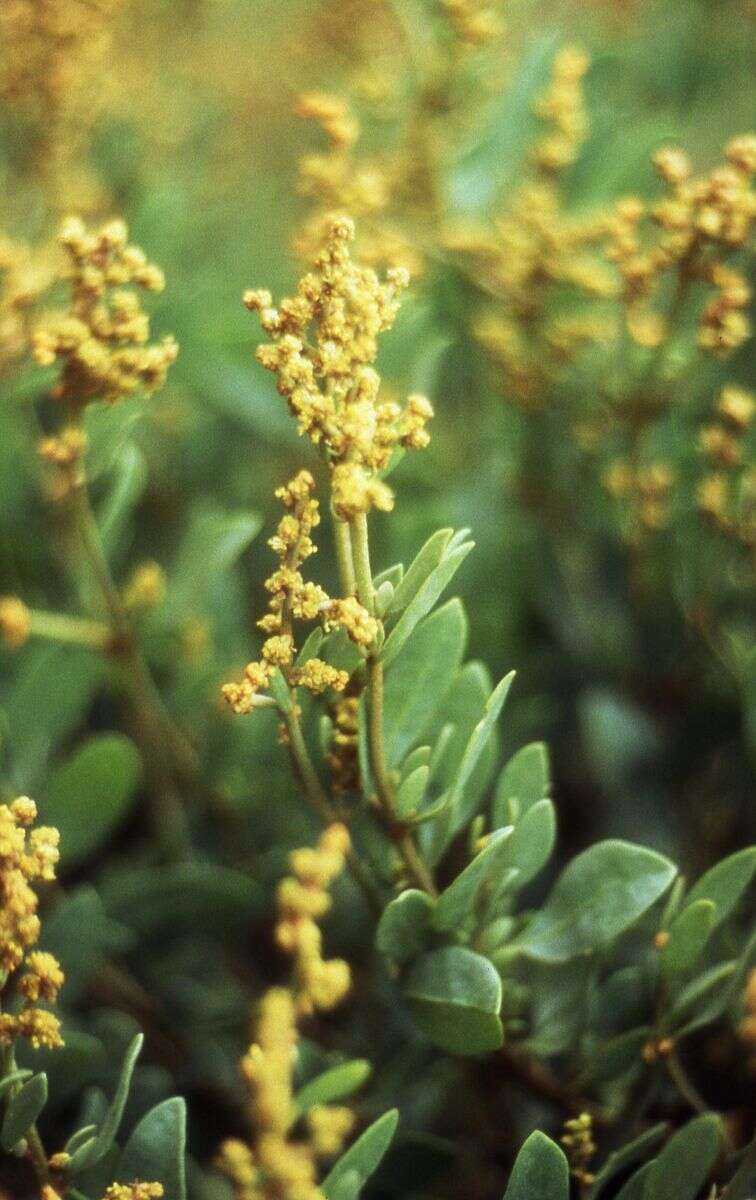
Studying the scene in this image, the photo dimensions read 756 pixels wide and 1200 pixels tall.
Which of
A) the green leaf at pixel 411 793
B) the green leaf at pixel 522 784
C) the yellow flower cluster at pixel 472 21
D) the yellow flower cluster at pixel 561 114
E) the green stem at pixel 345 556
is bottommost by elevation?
the green leaf at pixel 522 784

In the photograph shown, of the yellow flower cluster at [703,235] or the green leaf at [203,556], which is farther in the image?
the green leaf at [203,556]

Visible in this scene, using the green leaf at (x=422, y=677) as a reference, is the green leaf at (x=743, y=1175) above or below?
below

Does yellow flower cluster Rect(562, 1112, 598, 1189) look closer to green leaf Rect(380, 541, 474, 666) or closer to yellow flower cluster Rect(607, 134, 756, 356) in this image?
green leaf Rect(380, 541, 474, 666)

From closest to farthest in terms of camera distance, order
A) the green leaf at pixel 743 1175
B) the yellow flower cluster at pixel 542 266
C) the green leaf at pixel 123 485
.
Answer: the green leaf at pixel 743 1175 → the green leaf at pixel 123 485 → the yellow flower cluster at pixel 542 266

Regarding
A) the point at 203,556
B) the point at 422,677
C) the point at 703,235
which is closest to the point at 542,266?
the point at 703,235

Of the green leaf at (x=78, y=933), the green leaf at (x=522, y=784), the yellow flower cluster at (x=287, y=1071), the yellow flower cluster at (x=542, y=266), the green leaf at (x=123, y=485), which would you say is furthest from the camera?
the yellow flower cluster at (x=542, y=266)

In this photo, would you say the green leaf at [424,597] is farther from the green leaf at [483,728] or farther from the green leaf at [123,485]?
the green leaf at [123,485]

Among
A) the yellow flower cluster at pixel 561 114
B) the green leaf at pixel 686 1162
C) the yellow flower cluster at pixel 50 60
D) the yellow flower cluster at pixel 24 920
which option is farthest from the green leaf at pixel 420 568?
the yellow flower cluster at pixel 50 60

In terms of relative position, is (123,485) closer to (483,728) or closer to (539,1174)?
(483,728)
